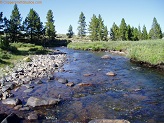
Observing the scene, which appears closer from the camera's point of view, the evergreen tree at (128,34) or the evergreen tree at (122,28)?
the evergreen tree at (122,28)

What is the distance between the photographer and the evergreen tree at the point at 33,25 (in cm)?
7606

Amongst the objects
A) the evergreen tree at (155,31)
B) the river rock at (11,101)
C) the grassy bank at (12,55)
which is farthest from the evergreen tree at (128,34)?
the river rock at (11,101)

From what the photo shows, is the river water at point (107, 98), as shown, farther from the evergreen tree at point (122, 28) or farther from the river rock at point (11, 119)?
the evergreen tree at point (122, 28)

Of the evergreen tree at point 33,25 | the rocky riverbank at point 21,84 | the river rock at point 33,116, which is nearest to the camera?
the river rock at point 33,116

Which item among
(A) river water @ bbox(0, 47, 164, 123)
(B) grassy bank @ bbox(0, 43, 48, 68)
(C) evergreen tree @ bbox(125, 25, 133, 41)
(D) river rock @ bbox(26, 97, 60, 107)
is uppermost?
(C) evergreen tree @ bbox(125, 25, 133, 41)

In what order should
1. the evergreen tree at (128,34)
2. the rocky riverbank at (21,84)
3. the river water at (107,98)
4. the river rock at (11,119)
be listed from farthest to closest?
1. the evergreen tree at (128,34)
2. the rocky riverbank at (21,84)
3. the river water at (107,98)
4. the river rock at (11,119)

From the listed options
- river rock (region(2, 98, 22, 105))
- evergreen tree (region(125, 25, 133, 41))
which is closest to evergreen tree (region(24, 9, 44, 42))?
evergreen tree (region(125, 25, 133, 41))

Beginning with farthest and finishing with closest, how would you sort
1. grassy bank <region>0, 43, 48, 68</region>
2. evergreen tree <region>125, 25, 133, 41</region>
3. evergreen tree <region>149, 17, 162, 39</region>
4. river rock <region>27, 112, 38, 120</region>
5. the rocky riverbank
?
evergreen tree <region>149, 17, 162, 39</region> < evergreen tree <region>125, 25, 133, 41</region> < grassy bank <region>0, 43, 48, 68</region> < the rocky riverbank < river rock <region>27, 112, 38, 120</region>

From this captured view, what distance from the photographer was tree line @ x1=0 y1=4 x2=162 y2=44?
232 ft

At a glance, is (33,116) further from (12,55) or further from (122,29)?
(122,29)

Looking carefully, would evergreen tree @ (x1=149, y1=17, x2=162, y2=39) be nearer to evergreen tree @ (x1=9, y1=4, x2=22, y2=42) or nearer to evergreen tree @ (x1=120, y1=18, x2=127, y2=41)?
evergreen tree @ (x1=120, y1=18, x2=127, y2=41)

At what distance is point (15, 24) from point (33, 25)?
319 inches

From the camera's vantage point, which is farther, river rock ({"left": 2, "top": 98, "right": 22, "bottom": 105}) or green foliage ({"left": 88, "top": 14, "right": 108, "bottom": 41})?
green foliage ({"left": 88, "top": 14, "right": 108, "bottom": 41})

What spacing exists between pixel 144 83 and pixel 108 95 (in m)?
4.99
